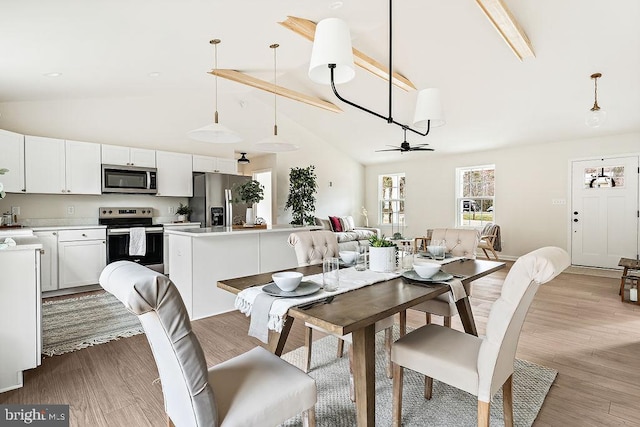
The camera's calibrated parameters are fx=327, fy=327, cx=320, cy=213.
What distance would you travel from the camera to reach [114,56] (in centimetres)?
313

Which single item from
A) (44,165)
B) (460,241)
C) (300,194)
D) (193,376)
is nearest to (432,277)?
(460,241)

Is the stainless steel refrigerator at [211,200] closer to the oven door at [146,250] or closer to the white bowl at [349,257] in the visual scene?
the oven door at [146,250]

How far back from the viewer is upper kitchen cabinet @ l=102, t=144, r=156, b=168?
15.6ft

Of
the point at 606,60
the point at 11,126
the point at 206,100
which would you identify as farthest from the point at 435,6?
the point at 11,126

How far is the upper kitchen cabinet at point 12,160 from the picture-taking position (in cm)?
388

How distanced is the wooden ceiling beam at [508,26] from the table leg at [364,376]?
3.20 metres

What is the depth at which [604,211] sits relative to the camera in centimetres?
574

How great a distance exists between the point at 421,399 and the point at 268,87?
476 cm

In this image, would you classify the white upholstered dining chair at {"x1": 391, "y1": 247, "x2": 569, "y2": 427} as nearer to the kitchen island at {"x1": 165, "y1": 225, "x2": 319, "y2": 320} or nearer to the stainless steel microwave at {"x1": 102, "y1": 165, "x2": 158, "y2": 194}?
the kitchen island at {"x1": 165, "y1": 225, "x2": 319, "y2": 320}

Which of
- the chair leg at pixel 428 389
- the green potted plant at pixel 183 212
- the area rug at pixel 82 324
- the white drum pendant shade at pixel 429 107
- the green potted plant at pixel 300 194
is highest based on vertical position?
the white drum pendant shade at pixel 429 107

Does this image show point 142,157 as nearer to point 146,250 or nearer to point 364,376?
point 146,250

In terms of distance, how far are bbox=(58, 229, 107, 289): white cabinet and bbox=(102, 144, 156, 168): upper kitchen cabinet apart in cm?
107

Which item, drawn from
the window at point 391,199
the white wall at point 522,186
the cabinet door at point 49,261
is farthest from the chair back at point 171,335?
the window at point 391,199

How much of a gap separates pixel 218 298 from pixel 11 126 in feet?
11.9
